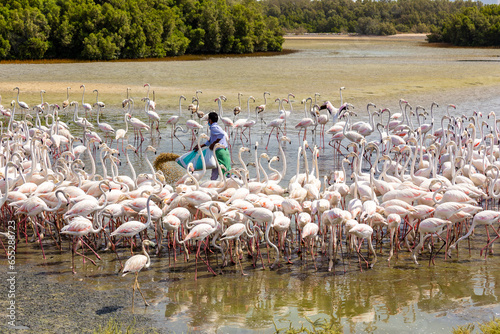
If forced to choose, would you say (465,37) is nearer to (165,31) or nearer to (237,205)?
(165,31)

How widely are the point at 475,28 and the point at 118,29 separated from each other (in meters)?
39.8

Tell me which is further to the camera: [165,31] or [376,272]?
[165,31]

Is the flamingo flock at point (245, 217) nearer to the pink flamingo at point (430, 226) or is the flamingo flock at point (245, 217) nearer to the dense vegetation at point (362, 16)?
the pink flamingo at point (430, 226)

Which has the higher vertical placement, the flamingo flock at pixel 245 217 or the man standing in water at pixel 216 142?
the man standing in water at pixel 216 142

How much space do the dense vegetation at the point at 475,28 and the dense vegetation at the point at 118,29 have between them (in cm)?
2459

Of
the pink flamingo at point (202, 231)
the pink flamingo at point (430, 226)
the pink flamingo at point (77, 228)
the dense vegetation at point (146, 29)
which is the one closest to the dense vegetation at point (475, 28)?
the dense vegetation at point (146, 29)

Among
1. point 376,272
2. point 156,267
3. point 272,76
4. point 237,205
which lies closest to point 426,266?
point 376,272

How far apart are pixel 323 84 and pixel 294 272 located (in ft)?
68.5

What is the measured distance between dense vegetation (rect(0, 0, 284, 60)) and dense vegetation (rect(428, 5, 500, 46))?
24595mm

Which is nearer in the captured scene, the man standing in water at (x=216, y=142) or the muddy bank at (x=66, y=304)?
the muddy bank at (x=66, y=304)

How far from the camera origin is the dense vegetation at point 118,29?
134 ft

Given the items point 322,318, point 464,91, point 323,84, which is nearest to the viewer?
point 322,318

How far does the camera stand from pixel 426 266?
7.13m

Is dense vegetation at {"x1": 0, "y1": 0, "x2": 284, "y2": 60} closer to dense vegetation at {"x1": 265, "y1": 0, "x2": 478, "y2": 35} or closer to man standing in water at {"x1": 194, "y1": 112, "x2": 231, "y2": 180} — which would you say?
man standing in water at {"x1": 194, "y1": 112, "x2": 231, "y2": 180}
